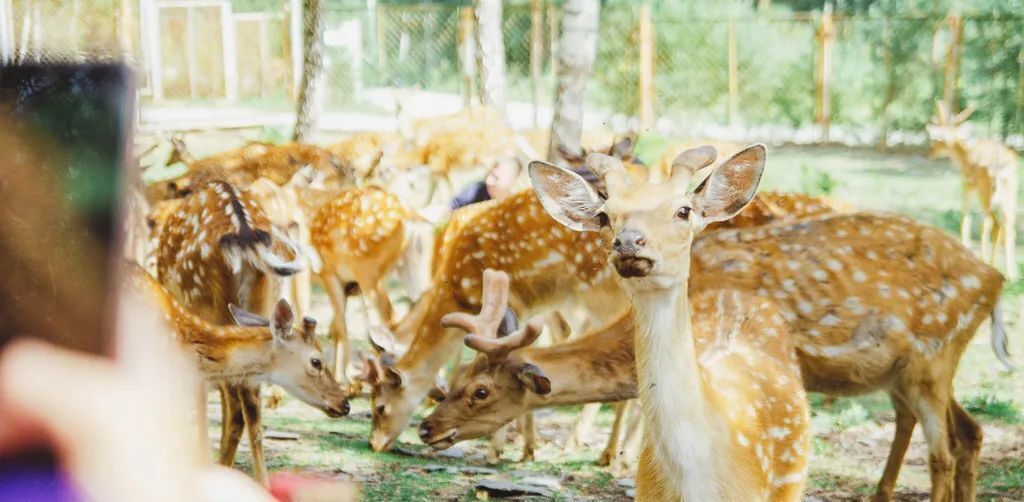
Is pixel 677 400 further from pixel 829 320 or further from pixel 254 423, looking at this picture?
pixel 254 423

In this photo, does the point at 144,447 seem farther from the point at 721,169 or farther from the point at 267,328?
the point at 267,328

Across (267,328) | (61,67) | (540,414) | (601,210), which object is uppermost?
(61,67)

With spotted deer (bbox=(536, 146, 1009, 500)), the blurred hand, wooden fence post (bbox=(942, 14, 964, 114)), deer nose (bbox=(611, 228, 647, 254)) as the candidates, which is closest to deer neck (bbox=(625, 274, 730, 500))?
deer nose (bbox=(611, 228, 647, 254))

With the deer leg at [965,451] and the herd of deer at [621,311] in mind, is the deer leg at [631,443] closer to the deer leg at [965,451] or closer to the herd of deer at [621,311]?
the herd of deer at [621,311]

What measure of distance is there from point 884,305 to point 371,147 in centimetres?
1042

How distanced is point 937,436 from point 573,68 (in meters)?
5.54

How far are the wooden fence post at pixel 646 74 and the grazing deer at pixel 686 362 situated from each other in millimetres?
19604

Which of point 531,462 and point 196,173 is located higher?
point 196,173

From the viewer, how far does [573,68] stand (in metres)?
10.8

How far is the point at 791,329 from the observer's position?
582 centimetres

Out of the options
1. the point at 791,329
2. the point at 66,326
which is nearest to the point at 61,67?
the point at 66,326

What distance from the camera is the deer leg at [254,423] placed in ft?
21.2

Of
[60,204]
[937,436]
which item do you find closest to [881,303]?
[937,436]

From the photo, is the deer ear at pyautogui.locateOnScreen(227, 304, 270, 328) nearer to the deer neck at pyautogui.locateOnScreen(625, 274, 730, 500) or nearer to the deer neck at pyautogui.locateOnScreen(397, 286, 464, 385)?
the deer neck at pyautogui.locateOnScreen(397, 286, 464, 385)
